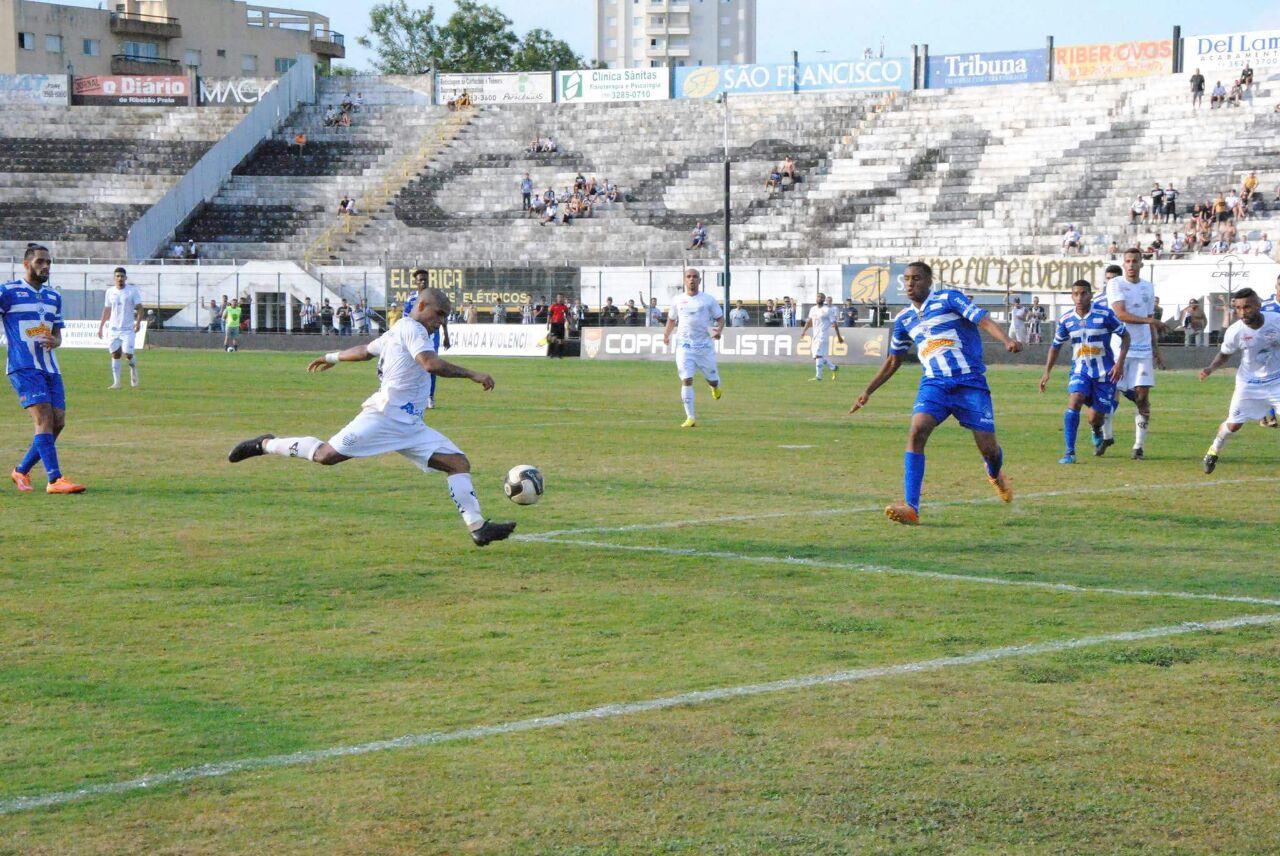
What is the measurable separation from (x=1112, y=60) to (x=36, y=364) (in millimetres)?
52751

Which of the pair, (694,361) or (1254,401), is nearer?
(1254,401)

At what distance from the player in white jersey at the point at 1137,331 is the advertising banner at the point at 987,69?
4514cm

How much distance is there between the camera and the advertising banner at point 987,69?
6075cm

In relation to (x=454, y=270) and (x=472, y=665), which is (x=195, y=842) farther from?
(x=454, y=270)

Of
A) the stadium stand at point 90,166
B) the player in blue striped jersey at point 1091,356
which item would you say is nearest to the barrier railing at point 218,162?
the stadium stand at point 90,166

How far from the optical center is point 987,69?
61500 mm

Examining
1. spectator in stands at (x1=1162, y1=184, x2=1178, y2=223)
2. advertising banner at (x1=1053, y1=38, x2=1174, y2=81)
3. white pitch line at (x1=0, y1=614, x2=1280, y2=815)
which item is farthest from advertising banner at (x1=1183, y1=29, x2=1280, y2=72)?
white pitch line at (x1=0, y1=614, x2=1280, y2=815)

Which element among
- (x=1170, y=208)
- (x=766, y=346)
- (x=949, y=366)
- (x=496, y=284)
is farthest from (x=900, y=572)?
(x=496, y=284)

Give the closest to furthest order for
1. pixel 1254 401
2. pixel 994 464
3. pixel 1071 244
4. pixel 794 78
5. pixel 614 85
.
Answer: pixel 994 464, pixel 1254 401, pixel 1071 244, pixel 794 78, pixel 614 85

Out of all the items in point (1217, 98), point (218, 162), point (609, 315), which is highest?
point (1217, 98)

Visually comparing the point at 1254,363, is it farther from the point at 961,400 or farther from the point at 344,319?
the point at 344,319

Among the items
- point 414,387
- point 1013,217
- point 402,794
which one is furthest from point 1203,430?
point 1013,217

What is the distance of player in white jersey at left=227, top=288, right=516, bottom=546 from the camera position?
421 inches

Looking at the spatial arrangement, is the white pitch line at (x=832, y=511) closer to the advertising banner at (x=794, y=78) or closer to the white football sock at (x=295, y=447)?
the white football sock at (x=295, y=447)
